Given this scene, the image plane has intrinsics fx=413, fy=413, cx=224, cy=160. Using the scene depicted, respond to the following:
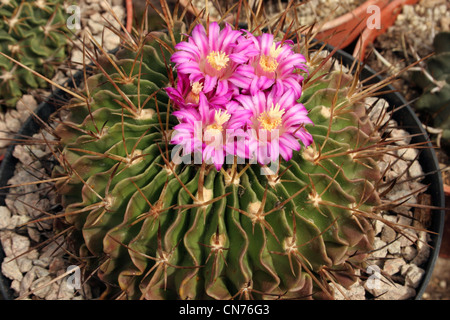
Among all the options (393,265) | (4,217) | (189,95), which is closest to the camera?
(189,95)

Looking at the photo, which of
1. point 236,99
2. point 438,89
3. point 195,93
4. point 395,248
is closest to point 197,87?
point 195,93

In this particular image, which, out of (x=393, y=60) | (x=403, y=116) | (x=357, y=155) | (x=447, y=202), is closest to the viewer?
(x=357, y=155)

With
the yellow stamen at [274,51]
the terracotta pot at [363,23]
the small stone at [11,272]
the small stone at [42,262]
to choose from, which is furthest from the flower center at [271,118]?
the terracotta pot at [363,23]

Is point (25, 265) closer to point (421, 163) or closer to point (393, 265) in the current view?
point (393, 265)

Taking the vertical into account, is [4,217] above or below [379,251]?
above

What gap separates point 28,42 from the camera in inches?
99.1

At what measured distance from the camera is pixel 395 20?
3.12m

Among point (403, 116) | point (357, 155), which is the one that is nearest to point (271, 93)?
point (357, 155)

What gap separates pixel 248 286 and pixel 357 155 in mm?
641

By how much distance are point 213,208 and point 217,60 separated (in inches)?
20.3

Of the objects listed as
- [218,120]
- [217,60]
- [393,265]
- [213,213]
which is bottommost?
[393,265]

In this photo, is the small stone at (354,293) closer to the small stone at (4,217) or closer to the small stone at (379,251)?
the small stone at (379,251)
